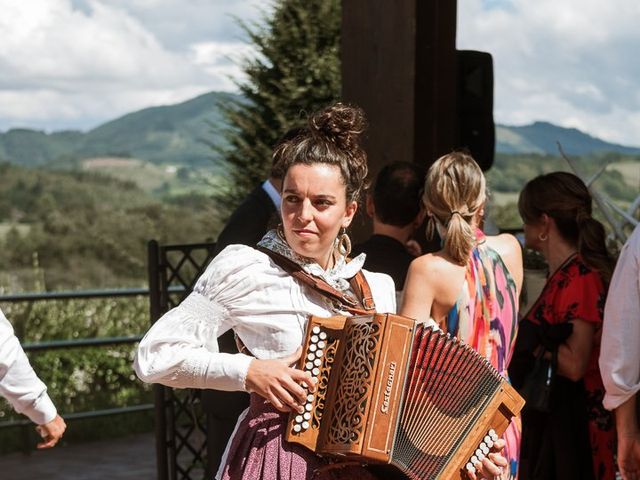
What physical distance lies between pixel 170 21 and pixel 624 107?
9938 millimetres

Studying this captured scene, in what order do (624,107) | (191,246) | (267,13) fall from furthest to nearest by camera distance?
(624,107), (267,13), (191,246)

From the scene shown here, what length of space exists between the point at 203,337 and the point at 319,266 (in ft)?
1.16

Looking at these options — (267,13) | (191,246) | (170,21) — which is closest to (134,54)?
(170,21)

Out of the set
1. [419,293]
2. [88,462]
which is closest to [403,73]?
[419,293]

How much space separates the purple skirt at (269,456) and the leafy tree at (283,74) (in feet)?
27.5

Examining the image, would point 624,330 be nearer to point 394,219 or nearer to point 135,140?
point 394,219

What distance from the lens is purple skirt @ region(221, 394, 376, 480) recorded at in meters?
2.64

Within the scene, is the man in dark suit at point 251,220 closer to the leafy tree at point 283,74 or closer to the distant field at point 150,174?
the leafy tree at point 283,74

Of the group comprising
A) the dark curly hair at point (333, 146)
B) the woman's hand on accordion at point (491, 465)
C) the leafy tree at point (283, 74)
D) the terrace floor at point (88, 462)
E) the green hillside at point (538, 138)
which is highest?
the leafy tree at point (283, 74)

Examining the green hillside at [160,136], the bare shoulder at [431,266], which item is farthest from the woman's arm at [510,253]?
the green hillside at [160,136]

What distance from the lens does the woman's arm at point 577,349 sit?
4234 mm

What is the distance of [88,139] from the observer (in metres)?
18.1

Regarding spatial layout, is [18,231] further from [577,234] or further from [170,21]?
[577,234]

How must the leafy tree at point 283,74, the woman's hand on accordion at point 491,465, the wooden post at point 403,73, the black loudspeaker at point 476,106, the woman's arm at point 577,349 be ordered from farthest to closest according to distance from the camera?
the leafy tree at point 283,74 < the black loudspeaker at point 476,106 < the wooden post at point 403,73 < the woman's arm at point 577,349 < the woman's hand on accordion at point 491,465
